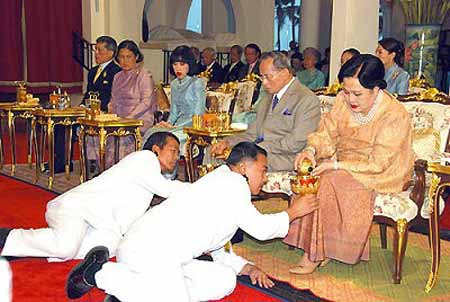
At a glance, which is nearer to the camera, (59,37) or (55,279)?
(55,279)

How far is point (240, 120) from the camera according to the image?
6051 millimetres

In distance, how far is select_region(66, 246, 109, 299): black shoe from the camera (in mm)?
3236

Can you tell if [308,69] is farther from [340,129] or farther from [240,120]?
[340,129]

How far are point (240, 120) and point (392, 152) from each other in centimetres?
242

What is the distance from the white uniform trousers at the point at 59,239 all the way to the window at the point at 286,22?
46.5 ft

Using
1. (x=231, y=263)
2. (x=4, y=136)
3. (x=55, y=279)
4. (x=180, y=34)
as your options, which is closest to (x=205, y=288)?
(x=231, y=263)

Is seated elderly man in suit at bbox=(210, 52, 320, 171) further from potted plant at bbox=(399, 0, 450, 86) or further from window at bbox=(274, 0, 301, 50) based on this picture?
window at bbox=(274, 0, 301, 50)

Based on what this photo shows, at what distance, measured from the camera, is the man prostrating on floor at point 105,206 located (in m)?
3.63

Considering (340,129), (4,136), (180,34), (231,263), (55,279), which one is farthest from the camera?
(180,34)

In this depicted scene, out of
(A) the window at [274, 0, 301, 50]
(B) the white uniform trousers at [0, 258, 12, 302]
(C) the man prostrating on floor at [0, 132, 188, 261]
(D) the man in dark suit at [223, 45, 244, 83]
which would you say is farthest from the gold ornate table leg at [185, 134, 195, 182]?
(A) the window at [274, 0, 301, 50]

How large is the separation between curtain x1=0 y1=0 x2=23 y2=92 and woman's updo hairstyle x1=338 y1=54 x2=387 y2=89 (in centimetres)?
854

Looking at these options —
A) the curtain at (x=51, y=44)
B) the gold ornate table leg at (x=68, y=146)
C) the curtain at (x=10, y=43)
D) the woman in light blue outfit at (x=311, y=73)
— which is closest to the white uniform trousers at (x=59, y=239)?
the gold ornate table leg at (x=68, y=146)

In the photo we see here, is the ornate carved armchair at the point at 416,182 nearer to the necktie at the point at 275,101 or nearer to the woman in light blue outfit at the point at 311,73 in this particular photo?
the necktie at the point at 275,101

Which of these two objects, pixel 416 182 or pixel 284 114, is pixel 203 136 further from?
pixel 416 182
